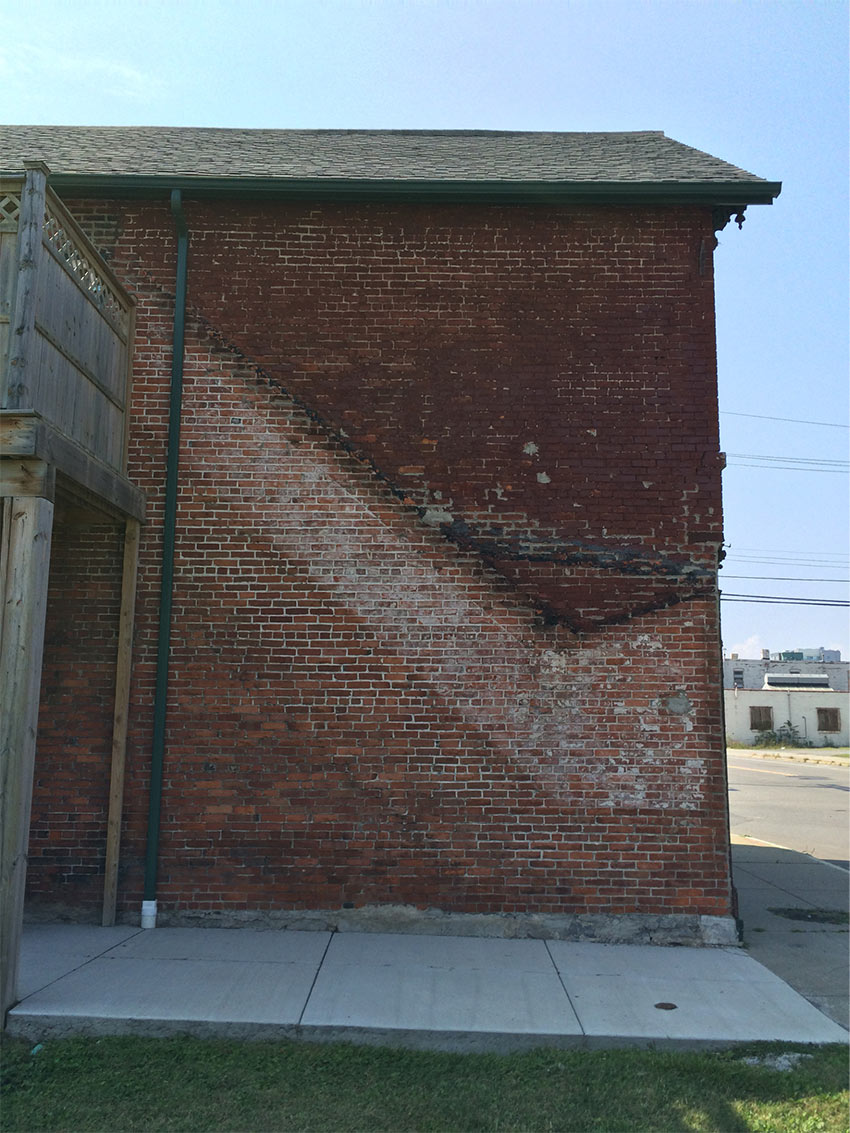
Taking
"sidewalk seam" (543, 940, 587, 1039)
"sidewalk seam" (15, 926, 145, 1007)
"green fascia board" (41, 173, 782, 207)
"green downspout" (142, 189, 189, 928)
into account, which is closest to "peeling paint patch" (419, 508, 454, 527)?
"green downspout" (142, 189, 189, 928)

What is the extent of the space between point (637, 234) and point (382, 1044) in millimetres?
6704

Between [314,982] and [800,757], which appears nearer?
[314,982]

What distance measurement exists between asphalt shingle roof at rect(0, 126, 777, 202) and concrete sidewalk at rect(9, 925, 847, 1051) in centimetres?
622

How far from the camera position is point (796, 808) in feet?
58.5

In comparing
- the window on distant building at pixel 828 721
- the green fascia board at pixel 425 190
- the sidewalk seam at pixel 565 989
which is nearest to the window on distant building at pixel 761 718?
the window on distant building at pixel 828 721

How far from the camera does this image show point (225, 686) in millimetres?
7332

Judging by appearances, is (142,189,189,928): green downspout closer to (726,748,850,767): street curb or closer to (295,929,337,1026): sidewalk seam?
(295,929,337,1026): sidewalk seam

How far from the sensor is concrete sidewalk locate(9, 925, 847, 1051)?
16.5 feet

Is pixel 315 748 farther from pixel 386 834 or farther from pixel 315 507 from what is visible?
pixel 315 507

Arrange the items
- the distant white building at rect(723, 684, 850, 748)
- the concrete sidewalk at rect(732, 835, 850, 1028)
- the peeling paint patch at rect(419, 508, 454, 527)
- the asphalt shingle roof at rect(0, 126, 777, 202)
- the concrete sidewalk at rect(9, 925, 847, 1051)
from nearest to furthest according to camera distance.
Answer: the concrete sidewalk at rect(9, 925, 847, 1051) < the concrete sidewalk at rect(732, 835, 850, 1028) < the peeling paint patch at rect(419, 508, 454, 527) < the asphalt shingle roof at rect(0, 126, 777, 202) < the distant white building at rect(723, 684, 850, 748)

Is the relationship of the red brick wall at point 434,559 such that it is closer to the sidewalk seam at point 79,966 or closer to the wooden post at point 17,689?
the sidewalk seam at point 79,966

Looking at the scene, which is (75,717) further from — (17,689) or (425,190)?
(425,190)

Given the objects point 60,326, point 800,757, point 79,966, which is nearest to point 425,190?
point 60,326

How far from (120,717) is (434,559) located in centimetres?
284
